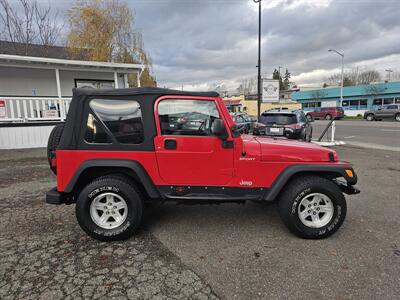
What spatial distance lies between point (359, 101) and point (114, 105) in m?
47.8

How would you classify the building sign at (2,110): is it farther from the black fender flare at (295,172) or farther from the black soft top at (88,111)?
the black fender flare at (295,172)

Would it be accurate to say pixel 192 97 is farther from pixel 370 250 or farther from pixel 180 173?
pixel 370 250

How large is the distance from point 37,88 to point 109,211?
11702mm

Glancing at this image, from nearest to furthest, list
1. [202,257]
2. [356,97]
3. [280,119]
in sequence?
[202,257] → [280,119] → [356,97]

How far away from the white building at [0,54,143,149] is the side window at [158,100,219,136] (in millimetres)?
7889

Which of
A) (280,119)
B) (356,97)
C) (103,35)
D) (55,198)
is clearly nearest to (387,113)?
(356,97)

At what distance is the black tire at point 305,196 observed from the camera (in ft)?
10.4

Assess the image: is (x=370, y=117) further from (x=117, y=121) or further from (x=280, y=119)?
(x=117, y=121)

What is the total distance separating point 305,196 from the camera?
10.4 feet

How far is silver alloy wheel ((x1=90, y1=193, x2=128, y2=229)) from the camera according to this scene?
3.19 meters

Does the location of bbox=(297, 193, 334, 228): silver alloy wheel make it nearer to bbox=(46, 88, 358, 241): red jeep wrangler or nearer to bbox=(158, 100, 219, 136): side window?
bbox=(46, 88, 358, 241): red jeep wrangler

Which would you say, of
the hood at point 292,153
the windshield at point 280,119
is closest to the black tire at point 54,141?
the hood at point 292,153

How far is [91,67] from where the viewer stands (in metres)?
11.2

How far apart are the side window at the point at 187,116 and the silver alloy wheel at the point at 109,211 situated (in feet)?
3.49
